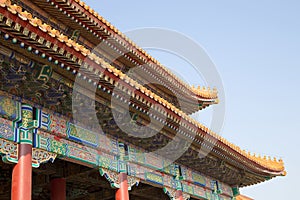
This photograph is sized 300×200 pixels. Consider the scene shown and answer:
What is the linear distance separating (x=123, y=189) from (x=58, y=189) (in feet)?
5.40

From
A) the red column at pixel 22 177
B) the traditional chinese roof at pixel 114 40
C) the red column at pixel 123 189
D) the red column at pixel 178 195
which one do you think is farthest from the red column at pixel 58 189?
the traditional chinese roof at pixel 114 40

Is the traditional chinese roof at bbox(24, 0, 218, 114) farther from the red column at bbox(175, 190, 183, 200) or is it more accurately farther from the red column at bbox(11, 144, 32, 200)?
the red column at bbox(11, 144, 32, 200)

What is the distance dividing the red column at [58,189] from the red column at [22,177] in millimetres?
2908

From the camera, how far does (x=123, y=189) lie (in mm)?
9250

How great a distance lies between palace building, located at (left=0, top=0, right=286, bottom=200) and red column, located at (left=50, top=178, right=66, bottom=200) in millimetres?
24

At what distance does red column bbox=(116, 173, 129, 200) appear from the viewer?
9148 millimetres

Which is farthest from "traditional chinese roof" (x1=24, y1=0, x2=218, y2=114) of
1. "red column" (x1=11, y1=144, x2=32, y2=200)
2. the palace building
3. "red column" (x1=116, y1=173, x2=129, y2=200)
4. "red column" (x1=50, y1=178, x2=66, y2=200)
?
"red column" (x1=11, y1=144, x2=32, y2=200)

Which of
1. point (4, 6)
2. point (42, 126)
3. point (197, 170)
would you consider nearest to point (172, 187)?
point (197, 170)

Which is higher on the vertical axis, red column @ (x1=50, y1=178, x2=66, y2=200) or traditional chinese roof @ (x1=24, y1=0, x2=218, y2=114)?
traditional chinese roof @ (x1=24, y1=0, x2=218, y2=114)

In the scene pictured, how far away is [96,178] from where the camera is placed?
1098 centimetres

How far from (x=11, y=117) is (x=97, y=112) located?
74.4 inches

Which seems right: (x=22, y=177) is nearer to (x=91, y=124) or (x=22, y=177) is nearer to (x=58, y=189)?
(x=91, y=124)

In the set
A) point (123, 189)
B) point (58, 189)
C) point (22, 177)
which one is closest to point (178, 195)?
point (123, 189)

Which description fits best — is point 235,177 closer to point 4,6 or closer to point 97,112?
point 97,112
